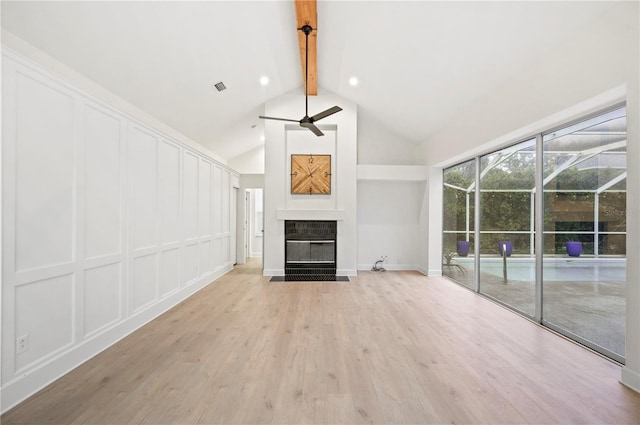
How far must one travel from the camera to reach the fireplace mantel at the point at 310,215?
595cm

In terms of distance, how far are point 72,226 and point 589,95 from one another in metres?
A: 4.35

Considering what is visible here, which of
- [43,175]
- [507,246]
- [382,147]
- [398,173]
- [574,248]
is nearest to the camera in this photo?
[43,175]

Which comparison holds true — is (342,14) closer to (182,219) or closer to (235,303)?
(182,219)

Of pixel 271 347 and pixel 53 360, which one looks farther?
pixel 271 347

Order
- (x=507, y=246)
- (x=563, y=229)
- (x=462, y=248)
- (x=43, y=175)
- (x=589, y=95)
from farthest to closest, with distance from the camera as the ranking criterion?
1. (x=462, y=248)
2. (x=507, y=246)
3. (x=563, y=229)
4. (x=589, y=95)
5. (x=43, y=175)

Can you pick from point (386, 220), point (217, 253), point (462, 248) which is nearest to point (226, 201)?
point (217, 253)

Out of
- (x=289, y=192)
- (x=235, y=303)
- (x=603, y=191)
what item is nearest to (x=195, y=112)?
(x=289, y=192)

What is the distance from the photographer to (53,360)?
7.32 ft

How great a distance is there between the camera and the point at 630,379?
2.18 metres

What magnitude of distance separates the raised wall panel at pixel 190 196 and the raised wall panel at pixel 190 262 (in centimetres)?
19

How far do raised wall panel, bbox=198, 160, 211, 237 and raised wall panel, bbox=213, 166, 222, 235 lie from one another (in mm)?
246

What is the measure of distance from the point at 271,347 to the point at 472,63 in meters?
3.92

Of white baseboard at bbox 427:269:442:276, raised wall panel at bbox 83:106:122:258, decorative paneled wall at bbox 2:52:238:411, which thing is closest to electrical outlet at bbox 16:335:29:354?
decorative paneled wall at bbox 2:52:238:411

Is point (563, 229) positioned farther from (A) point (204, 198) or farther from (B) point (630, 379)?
(A) point (204, 198)
